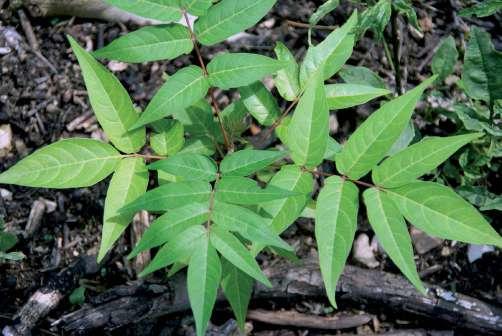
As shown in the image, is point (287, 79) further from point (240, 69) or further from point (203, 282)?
point (203, 282)

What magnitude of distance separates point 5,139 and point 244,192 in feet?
5.81

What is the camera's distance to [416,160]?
1743 mm

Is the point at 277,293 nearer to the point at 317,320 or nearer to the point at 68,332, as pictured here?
the point at 317,320

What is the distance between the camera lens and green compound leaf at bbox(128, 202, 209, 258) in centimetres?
165

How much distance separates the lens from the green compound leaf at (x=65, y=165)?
1767 mm

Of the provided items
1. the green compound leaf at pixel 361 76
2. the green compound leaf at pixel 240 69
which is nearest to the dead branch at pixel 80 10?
the green compound leaf at pixel 361 76

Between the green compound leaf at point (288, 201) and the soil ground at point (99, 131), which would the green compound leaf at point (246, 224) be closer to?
the green compound leaf at point (288, 201)

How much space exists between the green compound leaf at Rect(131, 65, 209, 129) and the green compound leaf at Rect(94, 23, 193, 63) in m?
0.08

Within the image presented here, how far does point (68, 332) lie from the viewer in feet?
8.23

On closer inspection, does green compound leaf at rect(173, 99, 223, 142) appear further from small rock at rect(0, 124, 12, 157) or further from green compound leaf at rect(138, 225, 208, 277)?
small rock at rect(0, 124, 12, 157)

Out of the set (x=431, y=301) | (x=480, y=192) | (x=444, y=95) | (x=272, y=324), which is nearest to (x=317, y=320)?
(x=272, y=324)

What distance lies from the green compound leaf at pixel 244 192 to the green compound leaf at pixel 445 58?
1502 mm

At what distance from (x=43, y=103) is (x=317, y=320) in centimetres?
184

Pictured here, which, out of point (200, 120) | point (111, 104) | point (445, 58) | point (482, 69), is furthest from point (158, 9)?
point (445, 58)
